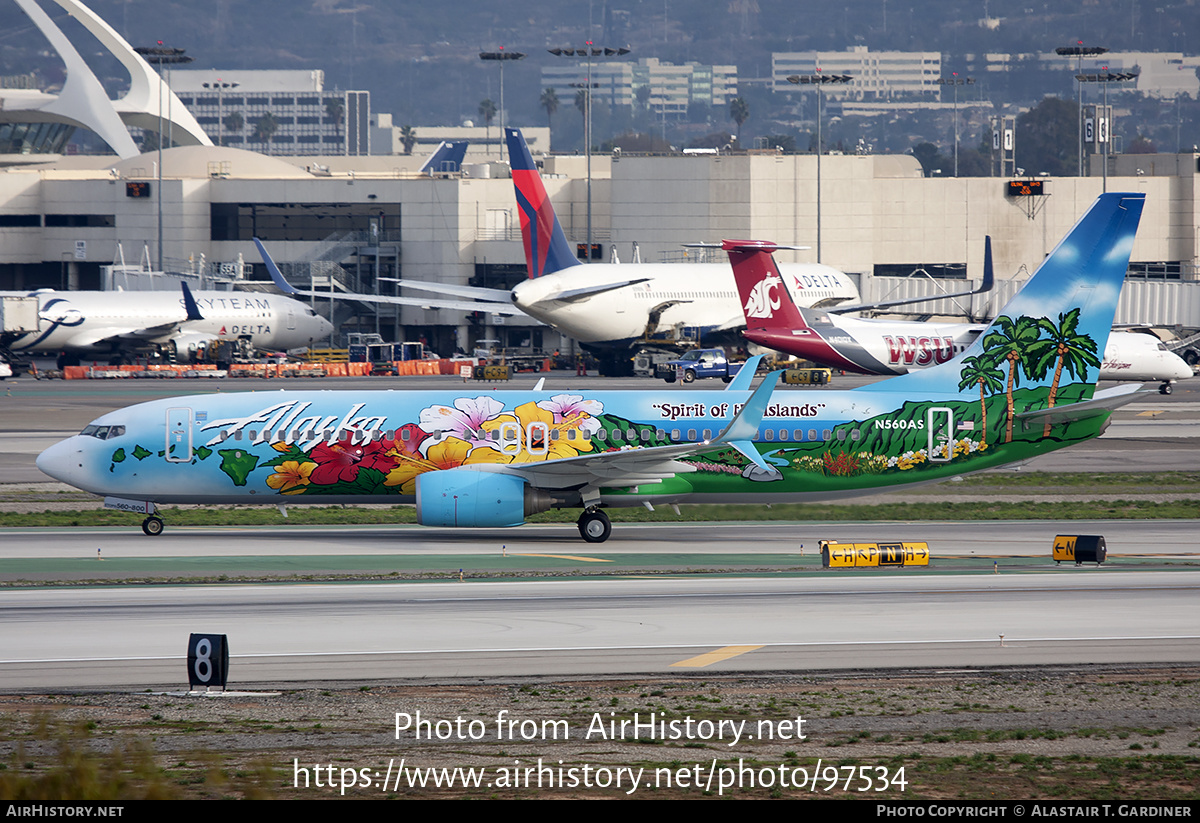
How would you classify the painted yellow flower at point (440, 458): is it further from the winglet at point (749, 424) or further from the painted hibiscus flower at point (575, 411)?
the winglet at point (749, 424)

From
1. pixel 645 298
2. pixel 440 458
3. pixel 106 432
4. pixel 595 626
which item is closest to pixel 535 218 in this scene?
pixel 645 298

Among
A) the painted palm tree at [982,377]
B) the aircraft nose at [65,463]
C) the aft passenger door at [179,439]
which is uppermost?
the painted palm tree at [982,377]

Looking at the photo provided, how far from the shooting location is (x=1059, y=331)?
120 feet

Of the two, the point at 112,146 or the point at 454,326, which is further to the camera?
the point at 112,146

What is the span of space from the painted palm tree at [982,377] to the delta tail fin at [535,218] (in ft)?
162

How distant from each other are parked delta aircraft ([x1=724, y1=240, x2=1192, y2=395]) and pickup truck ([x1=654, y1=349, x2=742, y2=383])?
14.3 meters

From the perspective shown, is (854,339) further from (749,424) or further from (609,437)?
(749,424)

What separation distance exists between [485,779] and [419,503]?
18.9 metres

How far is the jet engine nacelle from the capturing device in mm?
33438

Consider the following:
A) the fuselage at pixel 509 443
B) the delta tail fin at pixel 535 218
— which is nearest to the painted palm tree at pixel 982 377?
the fuselage at pixel 509 443

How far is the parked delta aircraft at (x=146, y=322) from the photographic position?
95.3m

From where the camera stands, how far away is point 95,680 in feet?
67.1

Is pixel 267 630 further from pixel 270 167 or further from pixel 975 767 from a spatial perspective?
pixel 270 167

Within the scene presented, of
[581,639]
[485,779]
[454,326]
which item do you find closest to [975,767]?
[485,779]
